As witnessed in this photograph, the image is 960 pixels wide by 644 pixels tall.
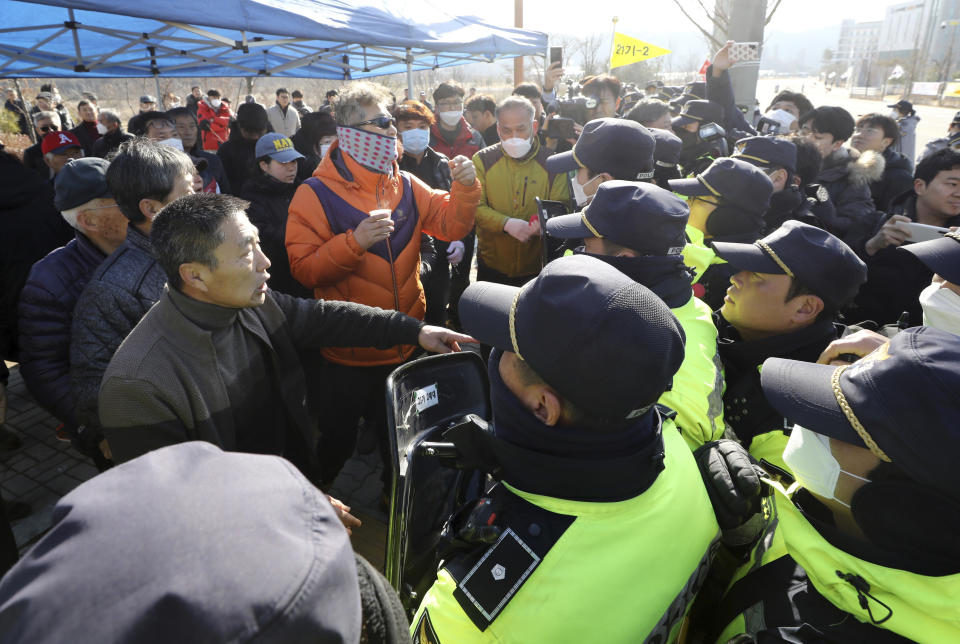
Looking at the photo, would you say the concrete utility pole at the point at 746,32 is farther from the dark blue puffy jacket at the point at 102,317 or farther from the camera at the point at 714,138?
the dark blue puffy jacket at the point at 102,317

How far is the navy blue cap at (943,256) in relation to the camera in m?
1.87

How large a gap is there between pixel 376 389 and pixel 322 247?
2.76ft

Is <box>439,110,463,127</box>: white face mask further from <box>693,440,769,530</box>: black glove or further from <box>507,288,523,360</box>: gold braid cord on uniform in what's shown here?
<box>693,440,769,530</box>: black glove

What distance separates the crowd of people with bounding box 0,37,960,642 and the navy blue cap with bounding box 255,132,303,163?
48 cm

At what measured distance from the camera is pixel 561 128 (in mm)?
4770

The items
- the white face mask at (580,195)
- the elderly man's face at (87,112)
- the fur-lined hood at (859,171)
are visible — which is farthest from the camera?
the elderly man's face at (87,112)

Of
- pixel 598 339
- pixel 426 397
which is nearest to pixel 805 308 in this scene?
pixel 598 339

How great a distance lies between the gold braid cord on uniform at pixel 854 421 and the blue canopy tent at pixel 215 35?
4.73 m

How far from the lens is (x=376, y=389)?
2953mm

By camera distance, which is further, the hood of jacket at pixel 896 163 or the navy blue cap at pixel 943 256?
the hood of jacket at pixel 896 163

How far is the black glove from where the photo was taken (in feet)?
4.24

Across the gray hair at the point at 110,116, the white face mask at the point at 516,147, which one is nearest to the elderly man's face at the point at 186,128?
the gray hair at the point at 110,116

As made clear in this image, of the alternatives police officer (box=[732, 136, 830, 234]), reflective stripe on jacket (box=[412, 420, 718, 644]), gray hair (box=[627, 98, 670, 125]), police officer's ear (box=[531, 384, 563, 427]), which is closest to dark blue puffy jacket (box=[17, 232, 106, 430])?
reflective stripe on jacket (box=[412, 420, 718, 644])

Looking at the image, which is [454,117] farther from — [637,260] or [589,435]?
[589,435]
